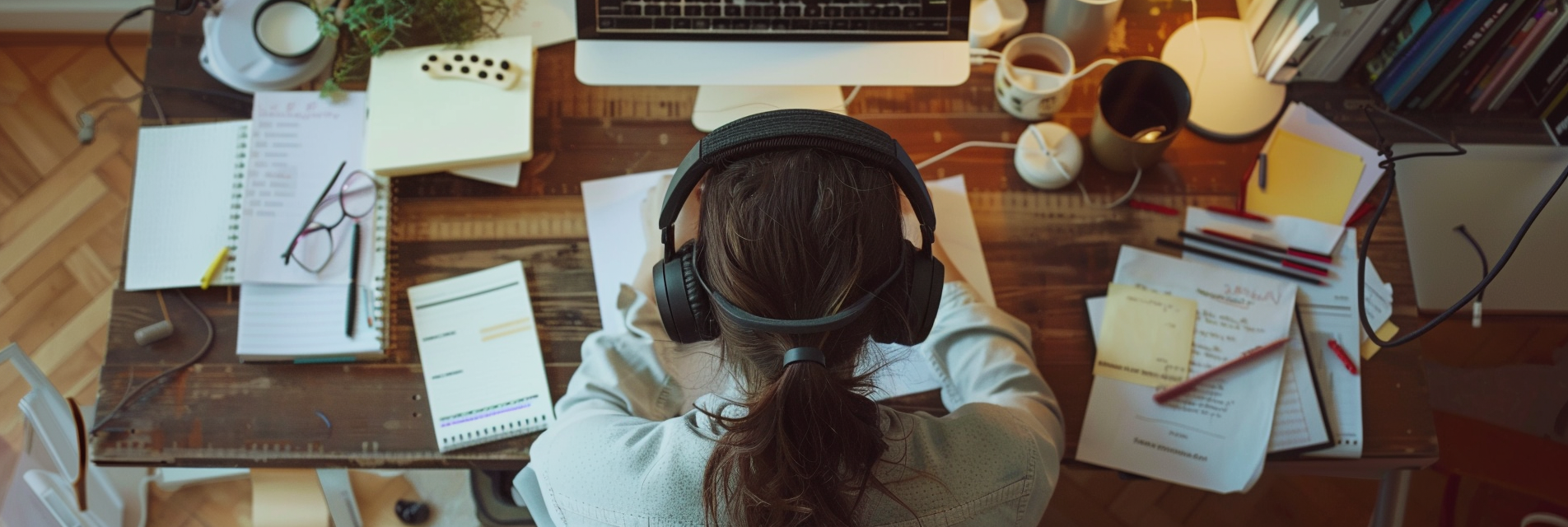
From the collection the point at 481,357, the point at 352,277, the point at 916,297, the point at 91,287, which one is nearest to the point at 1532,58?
the point at 916,297

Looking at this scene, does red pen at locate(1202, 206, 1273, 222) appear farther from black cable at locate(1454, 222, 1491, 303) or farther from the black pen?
the black pen

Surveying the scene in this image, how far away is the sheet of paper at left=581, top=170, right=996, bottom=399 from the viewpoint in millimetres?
1045

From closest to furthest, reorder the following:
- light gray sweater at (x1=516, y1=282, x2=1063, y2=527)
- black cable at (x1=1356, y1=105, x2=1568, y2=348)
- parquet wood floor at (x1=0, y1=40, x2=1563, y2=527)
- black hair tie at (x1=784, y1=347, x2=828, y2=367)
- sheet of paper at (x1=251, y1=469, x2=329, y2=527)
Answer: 1. black hair tie at (x1=784, y1=347, x2=828, y2=367)
2. light gray sweater at (x1=516, y1=282, x2=1063, y2=527)
3. black cable at (x1=1356, y1=105, x2=1568, y2=348)
4. sheet of paper at (x1=251, y1=469, x2=329, y2=527)
5. parquet wood floor at (x1=0, y1=40, x2=1563, y2=527)

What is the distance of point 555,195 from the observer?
1.09 meters

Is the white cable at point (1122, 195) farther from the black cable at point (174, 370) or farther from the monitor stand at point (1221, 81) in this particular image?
the black cable at point (174, 370)

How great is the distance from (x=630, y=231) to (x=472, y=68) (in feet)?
0.90

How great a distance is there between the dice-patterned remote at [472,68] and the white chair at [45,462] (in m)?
0.53

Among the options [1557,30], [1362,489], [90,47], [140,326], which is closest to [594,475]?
[140,326]

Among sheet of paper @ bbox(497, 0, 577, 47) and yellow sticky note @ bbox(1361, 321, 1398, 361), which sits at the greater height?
sheet of paper @ bbox(497, 0, 577, 47)

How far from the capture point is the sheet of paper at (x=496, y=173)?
1087mm

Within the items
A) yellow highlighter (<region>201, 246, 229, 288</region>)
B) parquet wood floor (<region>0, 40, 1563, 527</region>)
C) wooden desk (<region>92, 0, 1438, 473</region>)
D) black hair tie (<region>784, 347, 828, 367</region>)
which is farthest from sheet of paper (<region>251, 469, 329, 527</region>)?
black hair tie (<region>784, 347, 828, 367</region>)

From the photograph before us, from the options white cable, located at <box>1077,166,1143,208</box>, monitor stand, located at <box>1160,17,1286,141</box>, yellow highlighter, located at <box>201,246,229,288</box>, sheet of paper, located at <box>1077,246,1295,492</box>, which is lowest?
sheet of paper, located at <box>1077,246,1295,492</box>

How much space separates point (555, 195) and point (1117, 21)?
0.75m

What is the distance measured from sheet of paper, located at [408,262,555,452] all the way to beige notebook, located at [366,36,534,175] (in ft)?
0.46
